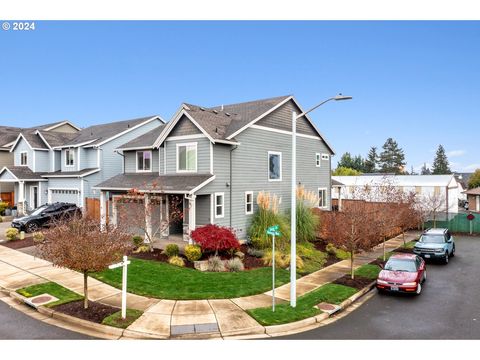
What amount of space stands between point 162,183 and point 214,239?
6271 millimetres

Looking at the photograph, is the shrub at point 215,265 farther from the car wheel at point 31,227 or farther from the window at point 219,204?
the car wheel at point 31,227

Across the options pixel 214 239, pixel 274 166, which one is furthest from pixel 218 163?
pixel 274 166

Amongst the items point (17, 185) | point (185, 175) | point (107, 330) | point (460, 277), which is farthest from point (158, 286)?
point (17, 185)

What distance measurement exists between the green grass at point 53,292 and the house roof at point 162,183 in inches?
309

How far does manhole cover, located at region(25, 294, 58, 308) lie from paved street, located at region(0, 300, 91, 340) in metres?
0.59

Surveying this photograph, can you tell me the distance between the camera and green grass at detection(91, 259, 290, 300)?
12.4 meters

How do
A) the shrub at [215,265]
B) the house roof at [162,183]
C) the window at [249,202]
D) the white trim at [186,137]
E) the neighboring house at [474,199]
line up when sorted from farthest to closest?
the neighboring house at [474,199]
the window at [249,202]
the white trim at [186,137]
the house roof at [162,183]
the shrub at [215,265]

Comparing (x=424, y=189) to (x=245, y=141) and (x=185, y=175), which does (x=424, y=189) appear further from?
(x=185, y=175)

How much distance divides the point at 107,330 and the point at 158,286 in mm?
3784

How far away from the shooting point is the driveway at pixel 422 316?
953cm

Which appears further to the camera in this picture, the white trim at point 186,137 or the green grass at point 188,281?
the white trim at point 186,137

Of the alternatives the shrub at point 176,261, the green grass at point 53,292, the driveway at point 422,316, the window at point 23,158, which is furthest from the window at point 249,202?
the window at point 23,158

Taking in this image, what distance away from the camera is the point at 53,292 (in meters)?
12.2

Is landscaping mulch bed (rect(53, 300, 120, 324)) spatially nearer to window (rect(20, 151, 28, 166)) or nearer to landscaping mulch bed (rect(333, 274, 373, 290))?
landscaping mulch bed (rect(333, 274, 373, 290))
